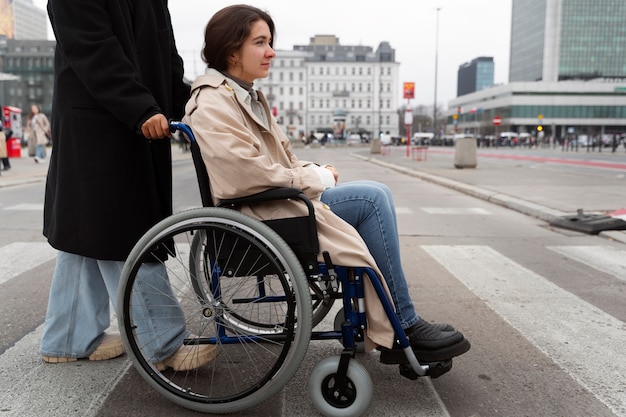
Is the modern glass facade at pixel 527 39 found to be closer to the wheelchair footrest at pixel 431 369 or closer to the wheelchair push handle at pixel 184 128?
the wheelchair footrest at pixel 431 369

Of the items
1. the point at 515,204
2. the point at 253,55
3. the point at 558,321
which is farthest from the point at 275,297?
the point at 515,204

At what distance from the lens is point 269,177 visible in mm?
2125

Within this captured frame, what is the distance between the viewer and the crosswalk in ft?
7.93

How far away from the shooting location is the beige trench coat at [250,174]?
6.95ft

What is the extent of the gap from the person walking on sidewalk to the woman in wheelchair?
28 cm

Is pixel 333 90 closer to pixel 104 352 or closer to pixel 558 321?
pixel 558 321

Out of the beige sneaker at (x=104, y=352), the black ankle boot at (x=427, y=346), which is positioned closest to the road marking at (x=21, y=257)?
the beige sneaker at (x=104, y=352)

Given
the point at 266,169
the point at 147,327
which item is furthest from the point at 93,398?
the point at 266,169

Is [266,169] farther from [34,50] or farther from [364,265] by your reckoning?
[34,50]

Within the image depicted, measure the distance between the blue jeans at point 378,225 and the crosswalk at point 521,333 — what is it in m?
0.46

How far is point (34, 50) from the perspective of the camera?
302ft

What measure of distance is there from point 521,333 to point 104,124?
2.50 metres

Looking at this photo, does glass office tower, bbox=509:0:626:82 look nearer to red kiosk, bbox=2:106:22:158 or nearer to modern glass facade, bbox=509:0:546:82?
modern glass facade, bbox=509:0:546:82

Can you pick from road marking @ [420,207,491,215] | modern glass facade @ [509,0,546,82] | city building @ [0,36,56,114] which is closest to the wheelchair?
road marking @ [420,207,491,215]
